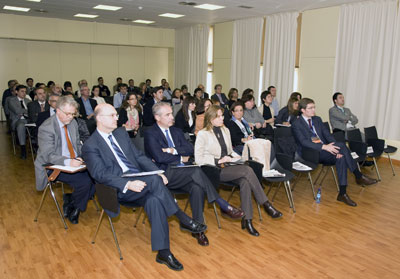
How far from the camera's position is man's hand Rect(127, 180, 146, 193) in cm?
353

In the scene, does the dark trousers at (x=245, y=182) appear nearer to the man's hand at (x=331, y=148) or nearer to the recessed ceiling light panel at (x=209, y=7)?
the man's hand at (x=331, y=148)

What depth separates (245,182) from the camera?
4379mm

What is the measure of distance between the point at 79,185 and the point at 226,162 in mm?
1810

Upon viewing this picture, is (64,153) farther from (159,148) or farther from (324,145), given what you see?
(324,145)

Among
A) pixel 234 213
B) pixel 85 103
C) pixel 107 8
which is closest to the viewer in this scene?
pixel 234 213

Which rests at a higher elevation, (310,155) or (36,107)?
(36,107)

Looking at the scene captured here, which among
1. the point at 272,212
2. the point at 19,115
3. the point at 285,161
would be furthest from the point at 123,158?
the point at 19,115

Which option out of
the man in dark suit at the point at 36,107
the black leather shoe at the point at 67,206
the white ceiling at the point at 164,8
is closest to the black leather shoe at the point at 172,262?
the black leather shoe at the point at 67,206

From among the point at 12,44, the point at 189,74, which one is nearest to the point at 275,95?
the point at 189,74

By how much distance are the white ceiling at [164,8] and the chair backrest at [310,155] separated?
4.43 metres

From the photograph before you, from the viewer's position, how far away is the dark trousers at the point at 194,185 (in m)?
4.11

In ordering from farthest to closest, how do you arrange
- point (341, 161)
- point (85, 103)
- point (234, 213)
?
1. point (85, 103)
2. point (341, 161)
3. point (234, 213)

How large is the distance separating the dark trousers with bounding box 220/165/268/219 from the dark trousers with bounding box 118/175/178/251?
38.7 inches

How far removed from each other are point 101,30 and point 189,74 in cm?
358
